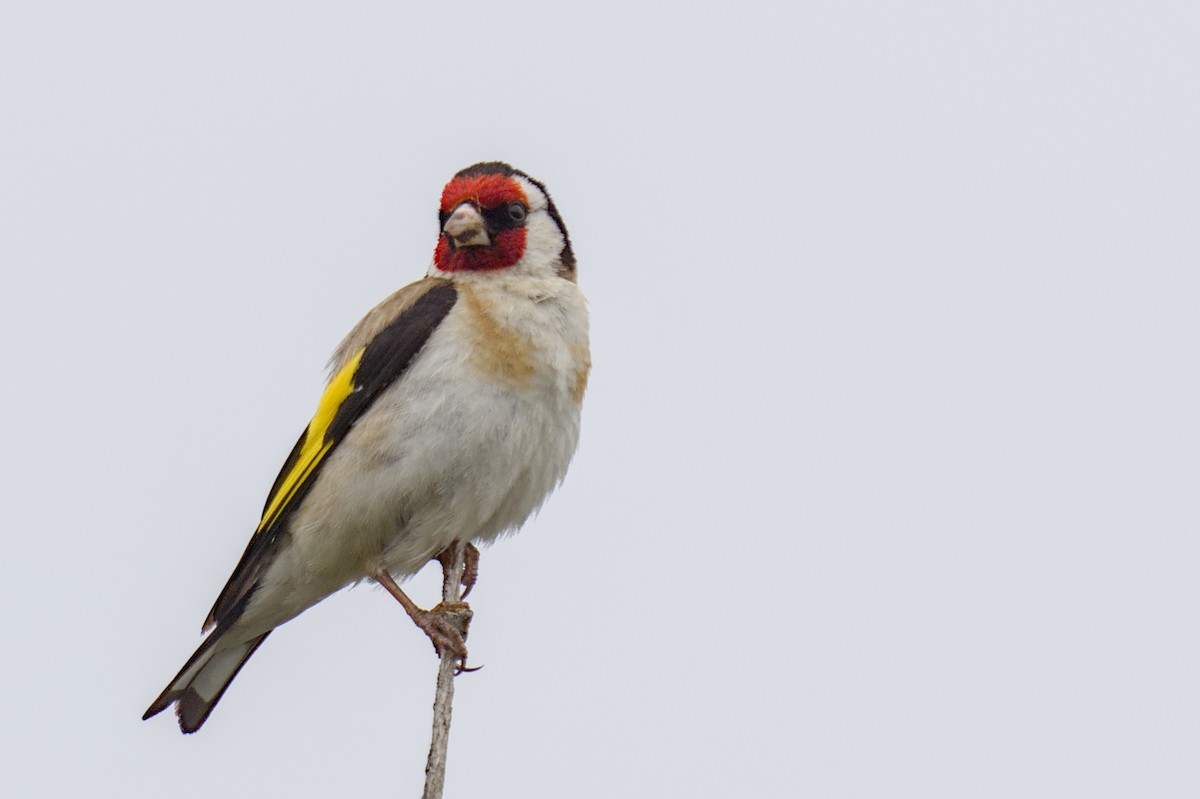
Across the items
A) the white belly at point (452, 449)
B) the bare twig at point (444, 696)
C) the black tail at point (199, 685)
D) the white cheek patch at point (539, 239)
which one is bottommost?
the black tail at point (199, 685)

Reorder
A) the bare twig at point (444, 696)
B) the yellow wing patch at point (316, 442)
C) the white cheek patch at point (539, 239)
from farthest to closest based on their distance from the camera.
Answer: the white cheek patch at point (539, 239)
the yellow wing patch at point (316, 442)
the bare twig at point (444, 696)

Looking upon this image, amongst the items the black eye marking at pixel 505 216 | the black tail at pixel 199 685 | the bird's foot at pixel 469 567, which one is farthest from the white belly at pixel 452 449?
the black tail at pixel 199 685

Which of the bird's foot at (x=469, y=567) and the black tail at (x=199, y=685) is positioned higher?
the bird's foot at (x=469, y=567)

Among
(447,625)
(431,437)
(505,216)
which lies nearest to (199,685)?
(447,625)

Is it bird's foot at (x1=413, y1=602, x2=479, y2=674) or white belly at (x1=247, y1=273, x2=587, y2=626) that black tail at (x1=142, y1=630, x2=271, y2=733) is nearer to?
white belly at (x1=247, y1=273, x2=587, y2=626)

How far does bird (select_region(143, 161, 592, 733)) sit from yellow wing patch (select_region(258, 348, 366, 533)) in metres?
0.01

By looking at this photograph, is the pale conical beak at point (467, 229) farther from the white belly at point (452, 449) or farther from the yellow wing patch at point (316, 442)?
the yellow wing patch at point (316, 442)

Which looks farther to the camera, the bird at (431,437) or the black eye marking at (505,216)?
the black eye marking at (505,216)

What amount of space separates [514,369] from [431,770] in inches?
80.5

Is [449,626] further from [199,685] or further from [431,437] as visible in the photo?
[199,685]

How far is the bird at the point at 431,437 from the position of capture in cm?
714

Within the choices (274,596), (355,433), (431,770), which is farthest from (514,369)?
(431,770)

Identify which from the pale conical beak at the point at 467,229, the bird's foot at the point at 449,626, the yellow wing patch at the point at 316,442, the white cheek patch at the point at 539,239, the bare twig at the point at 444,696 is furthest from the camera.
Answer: the white cheek patch at the point at 539,239

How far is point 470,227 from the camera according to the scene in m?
7.73
